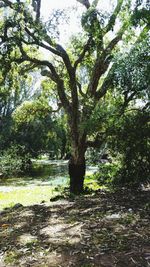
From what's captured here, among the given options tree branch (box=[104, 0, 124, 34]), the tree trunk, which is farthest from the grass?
tree branch (box=[104, 0, 124, 34])

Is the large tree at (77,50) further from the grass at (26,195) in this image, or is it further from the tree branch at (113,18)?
the grass at (26,195)

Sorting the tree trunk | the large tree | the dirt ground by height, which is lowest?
the dirt ground

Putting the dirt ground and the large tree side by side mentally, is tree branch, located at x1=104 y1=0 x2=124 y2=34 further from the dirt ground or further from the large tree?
the dirt ground

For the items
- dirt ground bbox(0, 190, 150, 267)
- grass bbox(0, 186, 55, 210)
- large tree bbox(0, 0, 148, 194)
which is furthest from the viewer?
grass bbox(0, 186, 55, 210)

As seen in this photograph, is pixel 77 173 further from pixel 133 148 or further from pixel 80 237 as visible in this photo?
pixel 80 237

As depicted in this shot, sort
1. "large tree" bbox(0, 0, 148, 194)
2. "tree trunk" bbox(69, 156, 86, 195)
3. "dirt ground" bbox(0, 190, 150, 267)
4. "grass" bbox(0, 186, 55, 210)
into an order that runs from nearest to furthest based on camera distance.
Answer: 1. "dirt ground" bbox(0, 190, 150, 267)
2. "large tree" bbox(0, 0, 148, 194)
3. "tree trunk" bbox(69, 156, 86, 195)
4. "grass" bbox(0, 186, 55, 210)

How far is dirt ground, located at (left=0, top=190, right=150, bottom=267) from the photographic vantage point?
15.1 ft

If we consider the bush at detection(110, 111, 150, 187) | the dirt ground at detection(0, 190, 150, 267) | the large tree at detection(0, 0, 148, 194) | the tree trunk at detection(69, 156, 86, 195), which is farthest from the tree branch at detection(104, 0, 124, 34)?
the dirt ground at detection(0, 190, 150, 267)

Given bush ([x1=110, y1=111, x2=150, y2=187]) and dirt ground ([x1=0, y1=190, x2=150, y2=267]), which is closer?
dirt ground ([x1=0, y1=190, x2=150, y2=267])

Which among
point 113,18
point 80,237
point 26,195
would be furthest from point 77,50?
point 80,237

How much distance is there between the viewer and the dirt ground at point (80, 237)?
4590 mm

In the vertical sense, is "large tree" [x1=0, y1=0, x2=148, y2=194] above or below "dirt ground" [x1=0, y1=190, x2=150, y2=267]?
above

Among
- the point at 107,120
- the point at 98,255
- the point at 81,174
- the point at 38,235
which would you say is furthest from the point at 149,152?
the point at 98,255

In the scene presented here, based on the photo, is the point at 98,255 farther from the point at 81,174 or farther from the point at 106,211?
the point at 81,174
